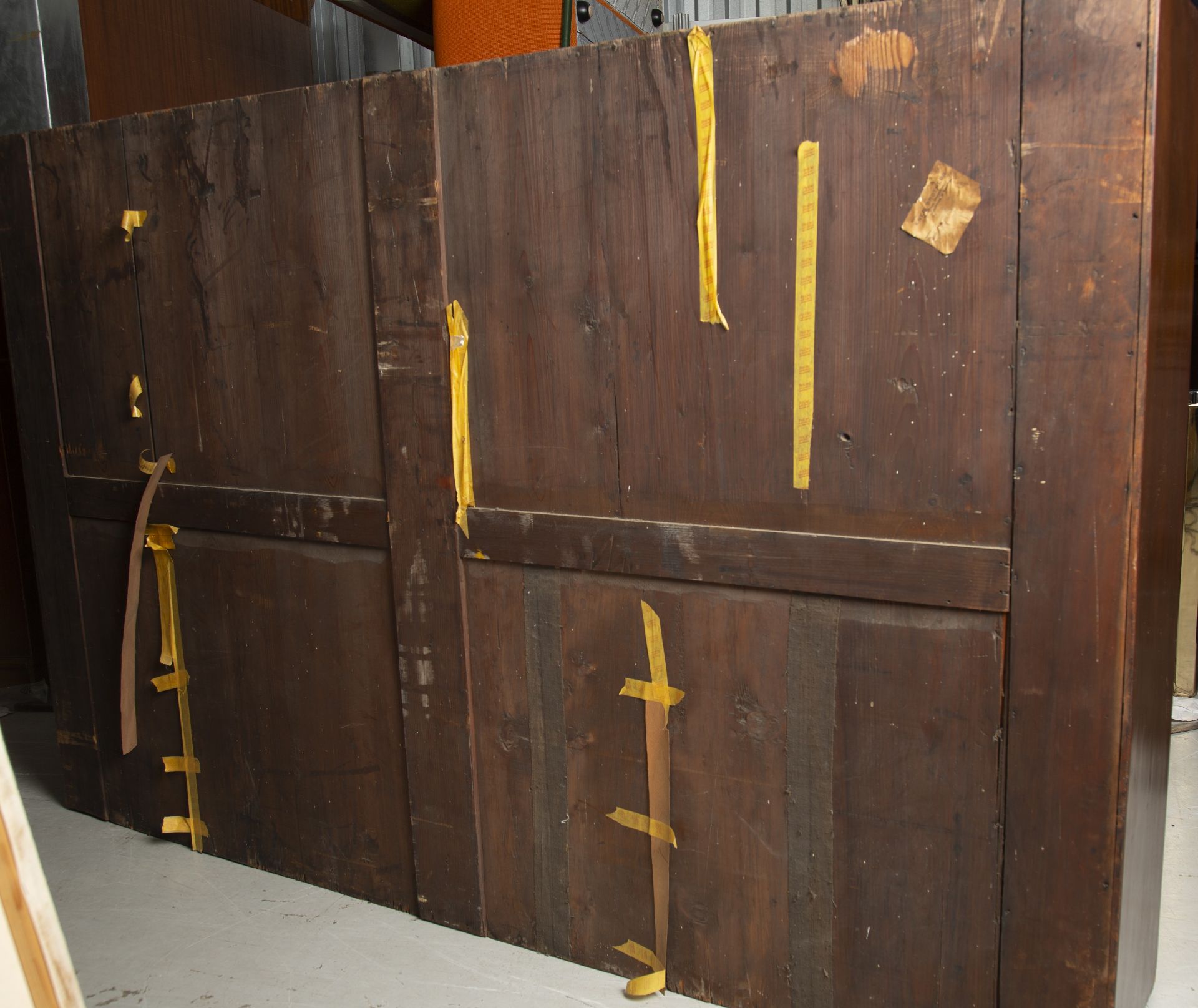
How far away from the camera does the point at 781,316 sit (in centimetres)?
167

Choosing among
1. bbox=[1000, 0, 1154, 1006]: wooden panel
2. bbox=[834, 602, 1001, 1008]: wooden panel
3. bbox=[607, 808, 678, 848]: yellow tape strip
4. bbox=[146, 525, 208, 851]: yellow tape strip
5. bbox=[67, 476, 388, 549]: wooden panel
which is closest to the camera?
bbox=[1000, 0, 1154, 1006]: wooden panel

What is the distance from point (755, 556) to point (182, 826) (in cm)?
167

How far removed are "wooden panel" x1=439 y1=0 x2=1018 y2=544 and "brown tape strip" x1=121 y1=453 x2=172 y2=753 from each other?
2.91 feet

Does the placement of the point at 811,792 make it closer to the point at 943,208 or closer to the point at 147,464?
the point at 943,208

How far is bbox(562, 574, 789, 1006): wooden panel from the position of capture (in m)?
1.80

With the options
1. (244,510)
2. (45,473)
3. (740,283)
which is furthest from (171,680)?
(740,283)

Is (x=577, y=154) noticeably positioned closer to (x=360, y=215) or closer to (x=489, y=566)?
(x=360, y=215)

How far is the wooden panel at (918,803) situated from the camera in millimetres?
1631

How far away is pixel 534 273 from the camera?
1.87 meters

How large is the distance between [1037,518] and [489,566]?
99 centimetres

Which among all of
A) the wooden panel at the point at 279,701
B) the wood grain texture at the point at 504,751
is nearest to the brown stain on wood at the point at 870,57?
the wood grain texture at the point at 504,751

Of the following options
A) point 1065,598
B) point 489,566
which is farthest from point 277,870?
point 1065,598

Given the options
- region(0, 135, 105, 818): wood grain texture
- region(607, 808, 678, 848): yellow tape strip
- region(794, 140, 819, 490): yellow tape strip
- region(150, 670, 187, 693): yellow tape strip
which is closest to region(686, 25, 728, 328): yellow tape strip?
region(794, 140, 819, 490): yellow tape strip

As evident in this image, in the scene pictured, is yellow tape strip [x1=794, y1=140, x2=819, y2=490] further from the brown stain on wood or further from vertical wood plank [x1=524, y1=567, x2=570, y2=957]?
vertical wood plank [x1=524, y1=567, x2=570, y2=957]
